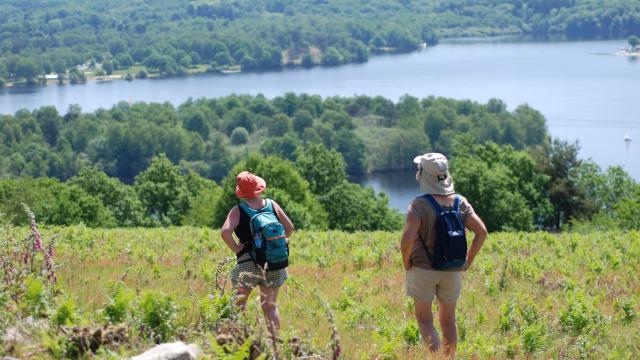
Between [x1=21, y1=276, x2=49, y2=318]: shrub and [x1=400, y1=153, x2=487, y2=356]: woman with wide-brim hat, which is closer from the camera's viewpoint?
[x1=21, y1=276, x2=49, y2=318]: shrub

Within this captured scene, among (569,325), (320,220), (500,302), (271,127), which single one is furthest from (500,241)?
(271,127)

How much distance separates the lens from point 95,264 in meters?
13.6

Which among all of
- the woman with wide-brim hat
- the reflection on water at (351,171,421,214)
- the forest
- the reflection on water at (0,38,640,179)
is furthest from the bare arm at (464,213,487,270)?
the reflection on water at (0,38,640,179)

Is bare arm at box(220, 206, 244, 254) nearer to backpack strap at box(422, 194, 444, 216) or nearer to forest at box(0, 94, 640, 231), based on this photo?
backpack strap at box(422, 194, 444, 216)

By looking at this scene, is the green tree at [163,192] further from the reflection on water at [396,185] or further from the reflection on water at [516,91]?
the reflection on water at [516,91]

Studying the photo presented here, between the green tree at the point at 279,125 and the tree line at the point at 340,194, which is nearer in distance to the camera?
the tree line at the point at 340,194

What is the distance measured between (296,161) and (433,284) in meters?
54.7

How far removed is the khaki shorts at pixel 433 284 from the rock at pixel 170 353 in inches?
99.9

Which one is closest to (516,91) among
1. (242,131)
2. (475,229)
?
(242,131)

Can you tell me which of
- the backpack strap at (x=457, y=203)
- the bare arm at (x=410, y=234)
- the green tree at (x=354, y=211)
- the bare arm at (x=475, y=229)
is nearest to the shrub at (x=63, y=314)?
the bare arm at (x=410, y=234)

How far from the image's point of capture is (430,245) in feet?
25.0

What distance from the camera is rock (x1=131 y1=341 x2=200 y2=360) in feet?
18.7

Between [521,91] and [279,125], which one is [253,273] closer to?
[279,125]

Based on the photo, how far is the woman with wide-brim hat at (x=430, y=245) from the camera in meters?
7.60
